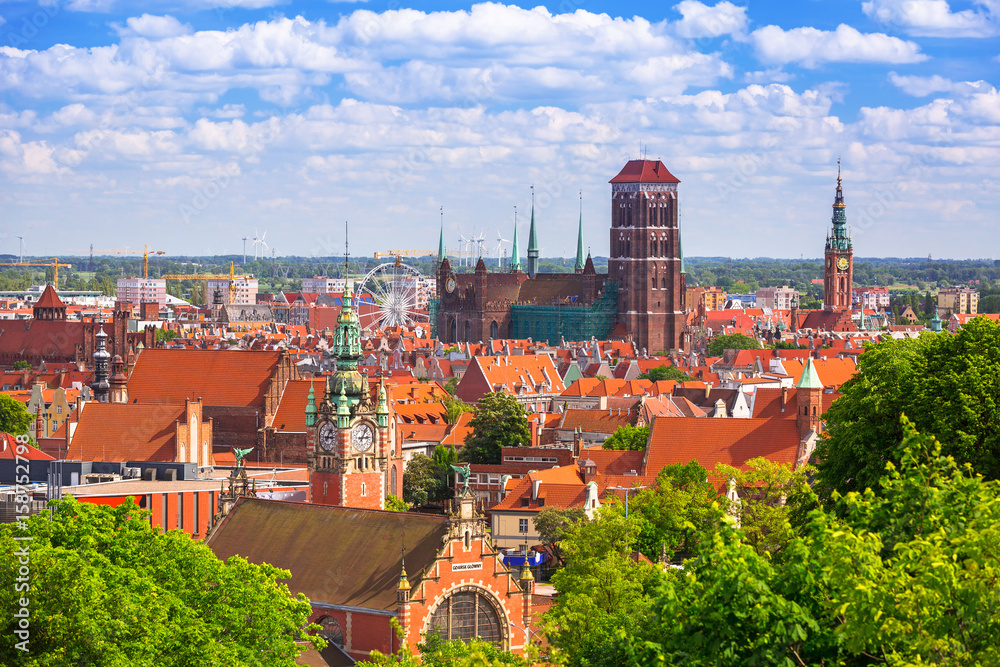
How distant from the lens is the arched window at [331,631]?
4359cm

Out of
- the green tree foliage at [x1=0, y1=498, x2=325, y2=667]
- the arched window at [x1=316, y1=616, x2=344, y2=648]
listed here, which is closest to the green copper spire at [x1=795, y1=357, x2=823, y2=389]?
the arched window at [x1=316, y1=616, x2=344, y2=648]

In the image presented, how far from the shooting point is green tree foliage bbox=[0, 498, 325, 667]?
1198 inches

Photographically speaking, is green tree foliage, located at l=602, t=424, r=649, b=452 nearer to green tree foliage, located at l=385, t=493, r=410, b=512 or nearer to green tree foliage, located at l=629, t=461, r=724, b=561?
green tree foliage, located at l=629, t=461, r=724, b=561

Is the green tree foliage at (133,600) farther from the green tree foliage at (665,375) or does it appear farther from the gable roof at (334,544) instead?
the green tree foliage at (665,375)

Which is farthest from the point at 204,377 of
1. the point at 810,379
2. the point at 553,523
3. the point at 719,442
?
the point at 810,379

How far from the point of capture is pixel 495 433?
305 feet

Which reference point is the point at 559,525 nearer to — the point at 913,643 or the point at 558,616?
the point at 558,616

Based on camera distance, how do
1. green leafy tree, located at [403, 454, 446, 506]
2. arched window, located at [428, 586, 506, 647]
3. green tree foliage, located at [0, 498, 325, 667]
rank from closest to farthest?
green tree foliage, located at [0, 498, 325, 667]
arched window, located at [428, 586, 506, 647]
green leafy tree, located at [403, 454, 446, 506]

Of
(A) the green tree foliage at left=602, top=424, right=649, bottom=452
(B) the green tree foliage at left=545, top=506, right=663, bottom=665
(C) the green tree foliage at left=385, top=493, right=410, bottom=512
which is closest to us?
(B) the green tree foliage at left=545, top=506, right=663, bottom=665

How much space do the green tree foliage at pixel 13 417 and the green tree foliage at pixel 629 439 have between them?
40340 mm

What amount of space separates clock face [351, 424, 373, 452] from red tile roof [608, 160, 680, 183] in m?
127

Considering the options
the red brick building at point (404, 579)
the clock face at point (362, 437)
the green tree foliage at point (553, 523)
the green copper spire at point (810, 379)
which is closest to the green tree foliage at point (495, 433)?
the green copper spire at point (810, 379)

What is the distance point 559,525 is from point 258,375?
27.2m

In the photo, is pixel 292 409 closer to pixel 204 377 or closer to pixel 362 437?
pixel 204 377
